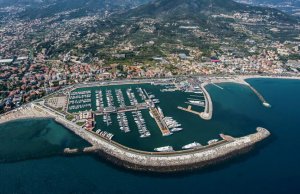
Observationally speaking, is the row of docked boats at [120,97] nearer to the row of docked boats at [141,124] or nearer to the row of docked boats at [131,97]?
the row of docked boats at [131,97]

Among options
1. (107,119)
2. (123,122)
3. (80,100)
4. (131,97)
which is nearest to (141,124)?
(123,122)

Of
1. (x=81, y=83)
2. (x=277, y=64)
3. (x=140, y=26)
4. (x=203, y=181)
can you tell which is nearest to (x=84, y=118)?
(x=81, y=83)

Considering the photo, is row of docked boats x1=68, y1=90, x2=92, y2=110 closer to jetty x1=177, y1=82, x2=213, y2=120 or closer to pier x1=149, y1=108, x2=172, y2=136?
pier x1=149, y1=108, x2=172, y2=136

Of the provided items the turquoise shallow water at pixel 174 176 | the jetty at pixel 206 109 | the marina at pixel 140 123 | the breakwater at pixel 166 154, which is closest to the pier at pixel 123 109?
the marina at pixel 140 123

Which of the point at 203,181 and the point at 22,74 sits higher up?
the point at 22,74

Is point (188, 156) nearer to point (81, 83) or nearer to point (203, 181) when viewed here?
point (203, 181)

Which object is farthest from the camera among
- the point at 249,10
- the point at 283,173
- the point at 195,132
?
the point at 249,10
